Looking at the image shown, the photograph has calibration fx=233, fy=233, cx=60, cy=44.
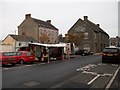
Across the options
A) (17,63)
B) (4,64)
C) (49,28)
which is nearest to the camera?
(4,64)

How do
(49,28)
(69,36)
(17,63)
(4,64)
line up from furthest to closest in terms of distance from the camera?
(49,28), (69,36), (17,63), (4,64)

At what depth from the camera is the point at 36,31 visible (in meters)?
65.1

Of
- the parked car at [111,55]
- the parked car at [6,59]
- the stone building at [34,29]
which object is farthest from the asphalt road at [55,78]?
the stone building at [34,29]

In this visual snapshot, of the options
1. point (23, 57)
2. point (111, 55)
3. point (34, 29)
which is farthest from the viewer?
point (34, 29)

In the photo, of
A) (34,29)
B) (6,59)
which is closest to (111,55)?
(6,59)

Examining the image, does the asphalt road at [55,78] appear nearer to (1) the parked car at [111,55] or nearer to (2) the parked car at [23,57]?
(1) the parked car at [111,55]

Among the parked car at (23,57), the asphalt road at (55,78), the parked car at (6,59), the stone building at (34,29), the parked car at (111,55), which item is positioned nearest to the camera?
the asphalt road at (55,78)

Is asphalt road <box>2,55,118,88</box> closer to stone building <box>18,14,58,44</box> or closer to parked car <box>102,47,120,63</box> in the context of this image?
parked car <box>102,47,120,63</box>

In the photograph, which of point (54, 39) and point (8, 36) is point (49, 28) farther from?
point (8, 36)

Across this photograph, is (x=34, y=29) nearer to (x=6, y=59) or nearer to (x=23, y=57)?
(x=23, y=57)

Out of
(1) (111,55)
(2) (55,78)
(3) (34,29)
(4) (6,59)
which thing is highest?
(3) (34,29)

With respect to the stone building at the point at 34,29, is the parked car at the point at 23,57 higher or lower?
lower

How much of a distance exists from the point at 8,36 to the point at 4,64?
3526 cm

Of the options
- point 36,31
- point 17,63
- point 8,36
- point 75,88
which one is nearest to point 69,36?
point 36,31
